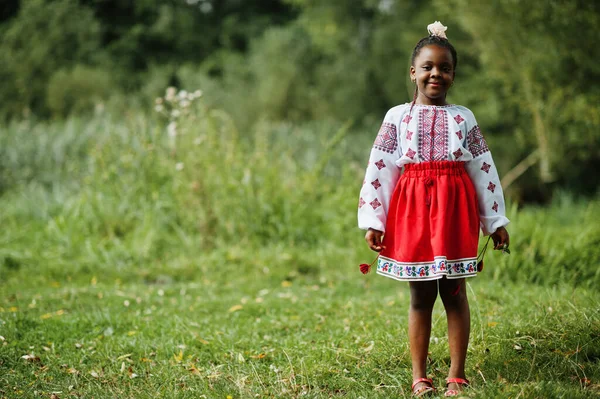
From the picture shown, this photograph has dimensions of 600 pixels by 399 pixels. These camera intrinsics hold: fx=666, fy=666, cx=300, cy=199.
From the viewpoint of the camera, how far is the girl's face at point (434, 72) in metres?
3.02

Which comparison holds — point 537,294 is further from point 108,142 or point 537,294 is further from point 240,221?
point 108,142

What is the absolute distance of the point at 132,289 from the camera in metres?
5.67

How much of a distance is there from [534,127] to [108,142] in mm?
6619

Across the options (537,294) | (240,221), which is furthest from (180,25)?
(537,294)

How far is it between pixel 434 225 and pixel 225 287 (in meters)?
3.28

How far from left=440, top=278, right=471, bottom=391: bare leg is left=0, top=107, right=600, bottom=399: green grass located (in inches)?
5.9

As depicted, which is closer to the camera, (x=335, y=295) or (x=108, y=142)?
(x=335, y=295)

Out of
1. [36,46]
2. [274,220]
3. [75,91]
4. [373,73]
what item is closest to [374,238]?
[274,220]

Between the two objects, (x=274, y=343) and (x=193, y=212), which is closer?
(x=274, y=343)

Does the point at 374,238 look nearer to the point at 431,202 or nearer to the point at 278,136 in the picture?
the point at 431,202

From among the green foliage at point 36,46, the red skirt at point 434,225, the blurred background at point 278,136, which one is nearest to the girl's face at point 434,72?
the red skirt at point 434,225

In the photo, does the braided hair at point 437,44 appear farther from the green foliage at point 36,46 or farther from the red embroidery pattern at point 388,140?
the green foliage at point 36,46

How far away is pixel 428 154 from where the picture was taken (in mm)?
2994

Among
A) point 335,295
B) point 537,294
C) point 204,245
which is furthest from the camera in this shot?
point 204,245
